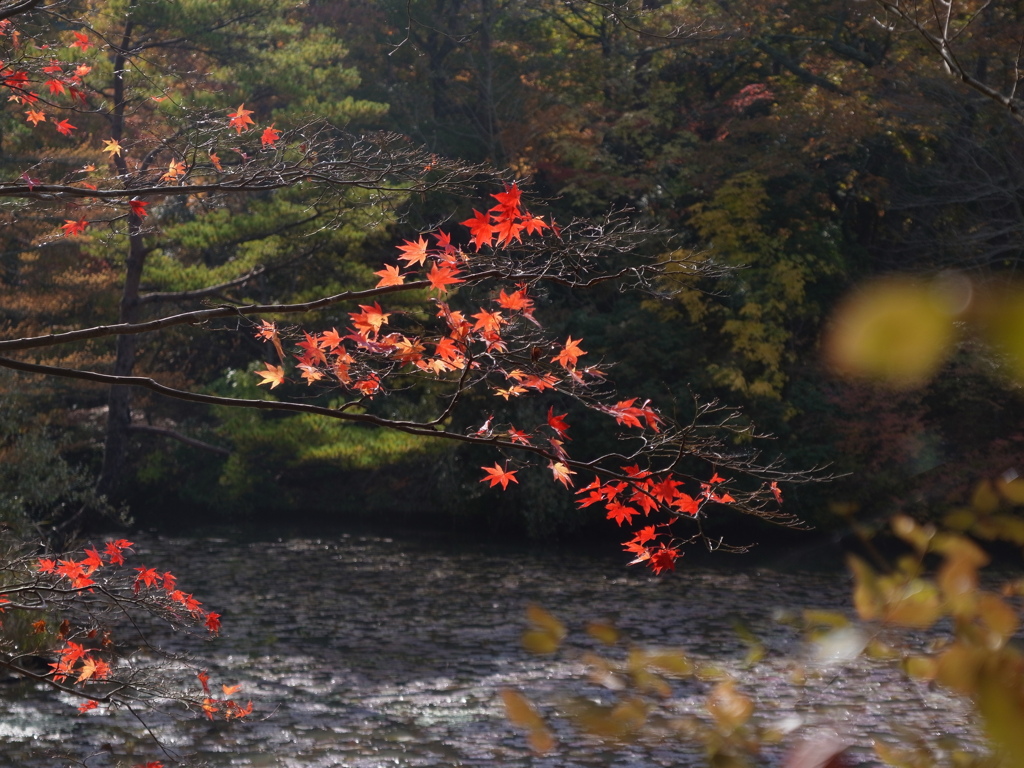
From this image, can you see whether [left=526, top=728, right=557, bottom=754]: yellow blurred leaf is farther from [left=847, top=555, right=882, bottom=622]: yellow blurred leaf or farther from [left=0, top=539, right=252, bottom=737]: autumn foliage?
[left=0, top=539, right=252, bottom=737]: autumn foliage

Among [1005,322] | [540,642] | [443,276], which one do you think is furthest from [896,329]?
[443,276]

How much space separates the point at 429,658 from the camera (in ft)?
29.7

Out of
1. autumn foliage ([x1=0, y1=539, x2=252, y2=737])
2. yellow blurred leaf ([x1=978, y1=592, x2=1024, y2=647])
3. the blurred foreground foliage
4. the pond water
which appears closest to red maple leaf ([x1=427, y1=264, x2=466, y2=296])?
autumn foliage ([x1=0, y1=539, x2=252, y2=737])

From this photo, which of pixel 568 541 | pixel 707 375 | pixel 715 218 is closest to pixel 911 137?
pixel 715 218

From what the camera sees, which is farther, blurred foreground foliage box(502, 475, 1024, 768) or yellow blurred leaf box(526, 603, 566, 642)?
yellow blurred leaf box(526, 603, 566, 642)

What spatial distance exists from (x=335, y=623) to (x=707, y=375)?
22.4 ft

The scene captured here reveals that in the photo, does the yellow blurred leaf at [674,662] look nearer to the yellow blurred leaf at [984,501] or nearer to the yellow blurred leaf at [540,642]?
the yellow blurred leaf at [540,642]

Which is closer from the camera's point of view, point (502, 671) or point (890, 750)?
point (890, 750)

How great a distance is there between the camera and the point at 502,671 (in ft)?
28.3

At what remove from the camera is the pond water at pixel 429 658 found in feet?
22.5

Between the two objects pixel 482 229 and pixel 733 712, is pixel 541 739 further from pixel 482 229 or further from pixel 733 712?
pixel 482 229

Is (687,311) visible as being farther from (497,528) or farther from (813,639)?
(813,639)

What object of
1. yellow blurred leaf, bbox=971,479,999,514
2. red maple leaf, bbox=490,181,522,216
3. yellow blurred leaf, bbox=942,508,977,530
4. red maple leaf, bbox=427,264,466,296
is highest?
red maple leaf, bbox=490,181,522,216

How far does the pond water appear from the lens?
22.5 feet
